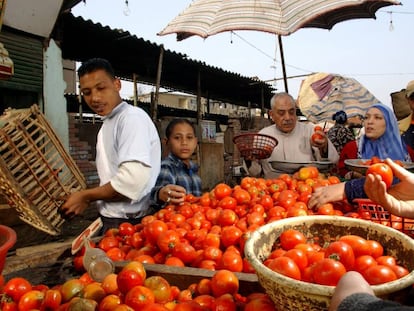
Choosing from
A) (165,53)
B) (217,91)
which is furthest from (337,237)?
(217,91)

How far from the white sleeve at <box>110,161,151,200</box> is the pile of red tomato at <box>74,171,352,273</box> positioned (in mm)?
249

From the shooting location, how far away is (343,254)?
46.4 inches

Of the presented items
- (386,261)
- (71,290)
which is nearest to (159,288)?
(71,290)

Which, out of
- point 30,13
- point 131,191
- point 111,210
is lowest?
point 111,210

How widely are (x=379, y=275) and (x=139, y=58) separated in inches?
325

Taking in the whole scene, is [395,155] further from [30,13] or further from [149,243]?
[30,13]

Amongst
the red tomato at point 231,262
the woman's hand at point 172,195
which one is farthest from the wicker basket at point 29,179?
the red tomato at point 231,262

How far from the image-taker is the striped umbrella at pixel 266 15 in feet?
14.2

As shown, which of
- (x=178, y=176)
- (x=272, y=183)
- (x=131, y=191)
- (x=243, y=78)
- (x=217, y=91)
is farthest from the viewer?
(x=217, y=91)

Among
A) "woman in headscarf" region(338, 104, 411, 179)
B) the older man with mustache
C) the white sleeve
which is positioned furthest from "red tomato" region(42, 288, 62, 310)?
"woman in headscarf" region(338, 104, 411, 179)

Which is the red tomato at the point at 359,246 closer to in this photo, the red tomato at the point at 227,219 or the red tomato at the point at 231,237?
the red tomato at the point at 231,237

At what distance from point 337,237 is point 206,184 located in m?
8.00

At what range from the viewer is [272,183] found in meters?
2.82

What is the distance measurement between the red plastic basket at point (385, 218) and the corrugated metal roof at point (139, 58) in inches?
234
